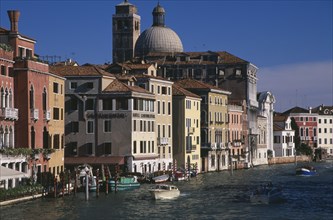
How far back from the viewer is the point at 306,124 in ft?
396

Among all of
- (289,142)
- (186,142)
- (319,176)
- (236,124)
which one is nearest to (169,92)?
(186,142)

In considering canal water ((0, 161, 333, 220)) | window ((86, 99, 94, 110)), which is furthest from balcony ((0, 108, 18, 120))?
window ((86, 99, 94, 110))

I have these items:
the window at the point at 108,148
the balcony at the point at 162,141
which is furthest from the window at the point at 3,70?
the balcony at the point at 162,141

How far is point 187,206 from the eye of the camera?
1644 inches

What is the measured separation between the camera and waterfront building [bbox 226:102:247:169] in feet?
266

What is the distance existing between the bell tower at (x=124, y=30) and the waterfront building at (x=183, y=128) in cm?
3707

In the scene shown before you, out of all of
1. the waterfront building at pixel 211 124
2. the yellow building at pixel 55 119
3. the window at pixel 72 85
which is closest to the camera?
the yellow building at pixel 55 119

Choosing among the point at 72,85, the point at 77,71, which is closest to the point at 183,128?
the point at 77,71

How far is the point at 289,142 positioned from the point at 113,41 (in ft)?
75.4

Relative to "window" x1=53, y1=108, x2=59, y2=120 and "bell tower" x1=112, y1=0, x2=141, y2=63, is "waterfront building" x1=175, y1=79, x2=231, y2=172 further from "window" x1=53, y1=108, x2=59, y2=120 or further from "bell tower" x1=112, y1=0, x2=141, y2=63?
"bell tower" x1=112, y1=0, x2=141, y2=63

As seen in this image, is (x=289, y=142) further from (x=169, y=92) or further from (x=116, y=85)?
(x=116, y=85)

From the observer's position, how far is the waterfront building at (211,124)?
243 feet

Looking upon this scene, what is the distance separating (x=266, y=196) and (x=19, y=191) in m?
11.5

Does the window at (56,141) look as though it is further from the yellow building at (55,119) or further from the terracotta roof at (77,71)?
the terracotta roof at (77,71)
